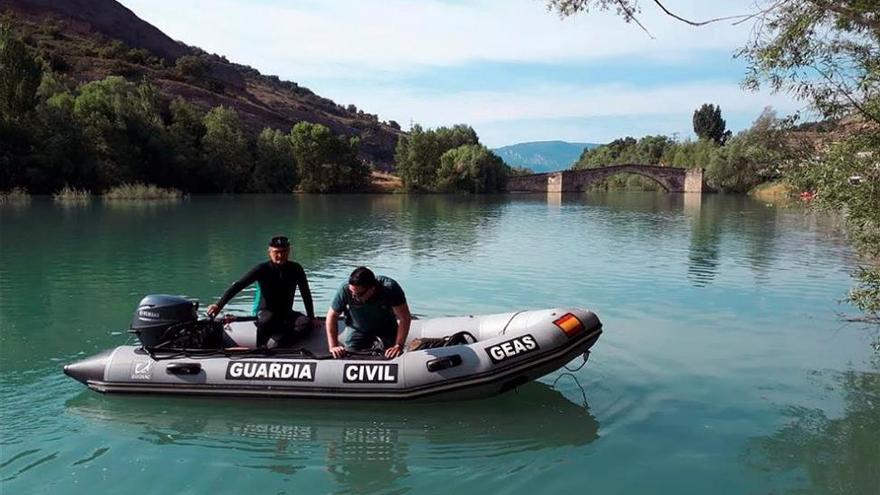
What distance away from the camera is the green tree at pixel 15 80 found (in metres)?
43.0

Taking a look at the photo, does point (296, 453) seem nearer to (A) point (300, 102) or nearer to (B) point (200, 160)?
(B) point (200, 160)

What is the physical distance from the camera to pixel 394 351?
7.17m

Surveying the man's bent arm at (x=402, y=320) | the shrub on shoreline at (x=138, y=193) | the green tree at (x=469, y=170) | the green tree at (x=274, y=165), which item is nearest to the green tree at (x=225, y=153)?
the green tree at (x=274, y=165)

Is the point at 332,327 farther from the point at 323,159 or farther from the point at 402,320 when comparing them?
the point at 323,159

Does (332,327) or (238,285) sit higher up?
(238,285)

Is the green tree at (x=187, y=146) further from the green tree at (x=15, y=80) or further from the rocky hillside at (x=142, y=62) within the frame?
the rocky hillside at (x=142, y=62)

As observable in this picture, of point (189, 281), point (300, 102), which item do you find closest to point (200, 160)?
point (189, 281)

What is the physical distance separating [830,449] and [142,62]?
109 metres

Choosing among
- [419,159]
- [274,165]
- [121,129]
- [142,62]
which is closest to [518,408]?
[121,129]

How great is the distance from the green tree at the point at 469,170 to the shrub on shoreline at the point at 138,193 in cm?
3879

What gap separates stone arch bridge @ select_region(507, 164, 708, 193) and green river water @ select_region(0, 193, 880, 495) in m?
81.9

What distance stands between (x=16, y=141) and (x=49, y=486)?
4442 cm

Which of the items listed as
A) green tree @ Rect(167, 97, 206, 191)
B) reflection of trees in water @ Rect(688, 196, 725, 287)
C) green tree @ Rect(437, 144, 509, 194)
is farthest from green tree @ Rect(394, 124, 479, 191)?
reflection of trees in water @ Rect(688, 196, 725, 287)

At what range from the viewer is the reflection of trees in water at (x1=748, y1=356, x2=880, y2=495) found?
5.91 metres
